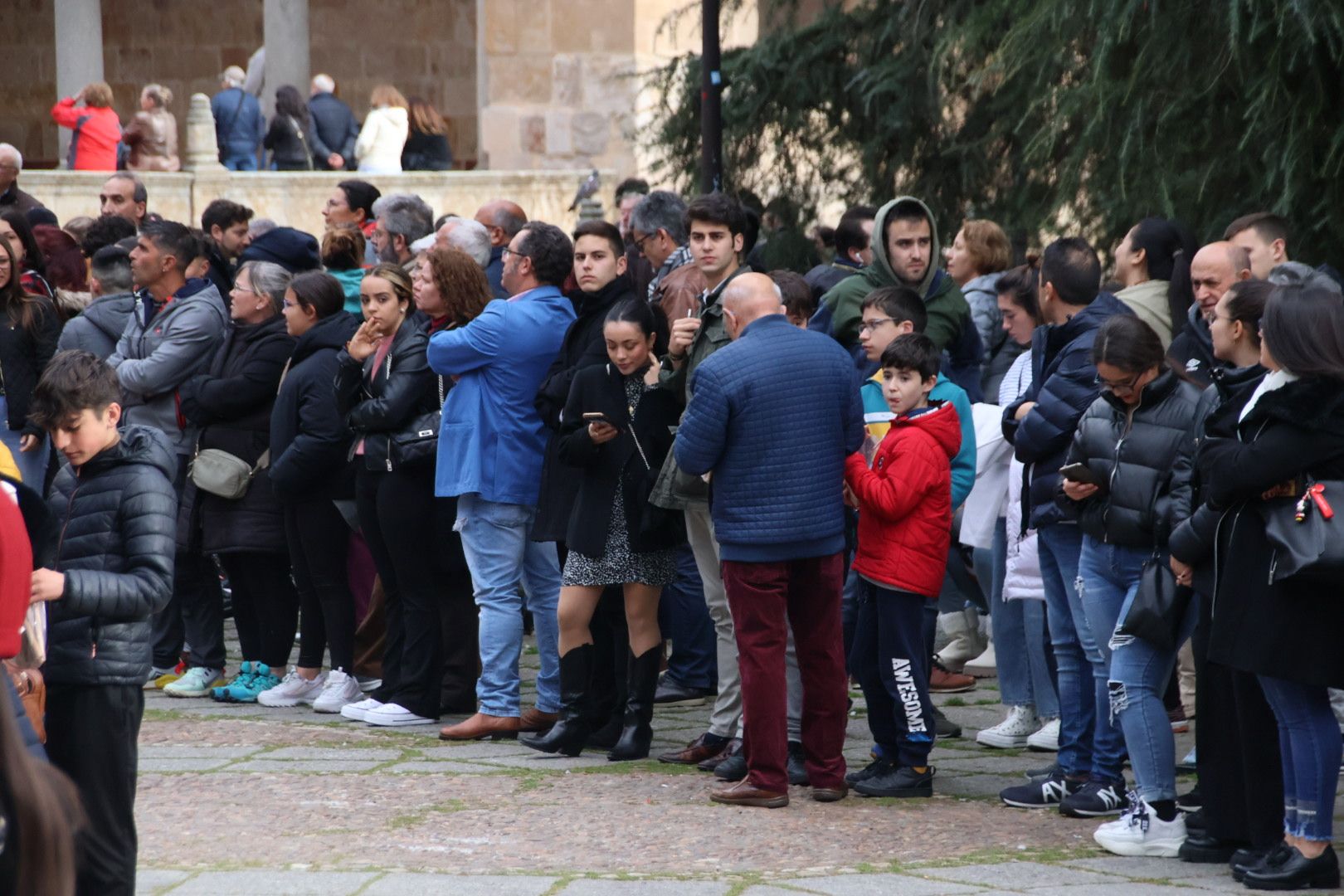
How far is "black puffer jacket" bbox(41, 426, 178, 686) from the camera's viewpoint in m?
5.03

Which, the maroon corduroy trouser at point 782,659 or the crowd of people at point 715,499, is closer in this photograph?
the crowd of people at point 715,499

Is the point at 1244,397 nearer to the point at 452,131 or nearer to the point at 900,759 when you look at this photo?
the point at 900,759

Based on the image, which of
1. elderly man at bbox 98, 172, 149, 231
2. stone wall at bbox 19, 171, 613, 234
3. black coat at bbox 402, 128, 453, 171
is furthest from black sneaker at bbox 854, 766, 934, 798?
black coat at bbox 402, 128, 453, 171

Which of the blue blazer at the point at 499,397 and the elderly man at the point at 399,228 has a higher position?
the elderly man at the point at 399,228

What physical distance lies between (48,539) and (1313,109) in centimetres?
557

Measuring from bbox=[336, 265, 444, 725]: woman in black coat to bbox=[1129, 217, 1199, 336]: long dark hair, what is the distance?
2962 mm

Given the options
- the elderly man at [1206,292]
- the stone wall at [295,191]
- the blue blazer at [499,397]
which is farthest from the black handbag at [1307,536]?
the stone wall at [295,191]

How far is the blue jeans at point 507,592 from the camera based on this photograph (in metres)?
8.04

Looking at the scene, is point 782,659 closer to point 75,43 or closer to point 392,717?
point 392,717

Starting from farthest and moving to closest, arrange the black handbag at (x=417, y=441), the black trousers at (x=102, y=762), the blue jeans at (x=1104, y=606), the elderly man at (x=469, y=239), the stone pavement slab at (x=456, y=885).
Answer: the elderly man at (x=469, y=239)
the black handbag at (x=417, y=441)
the blue jeans at (x=1104, y=606)
the stone pavement slab at (x=456, y=885)
the black trousers at (x=102, y=762)

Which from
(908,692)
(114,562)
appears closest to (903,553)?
(908,692)

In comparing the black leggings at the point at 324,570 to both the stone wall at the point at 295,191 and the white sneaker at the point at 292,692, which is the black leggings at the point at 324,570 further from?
the stone wall at the point at 295,191

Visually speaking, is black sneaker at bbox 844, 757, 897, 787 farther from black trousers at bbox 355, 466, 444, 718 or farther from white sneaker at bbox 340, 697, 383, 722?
white sneaker at bbox 340, 697, 383, 722

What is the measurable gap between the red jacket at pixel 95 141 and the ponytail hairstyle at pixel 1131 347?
1513cm
